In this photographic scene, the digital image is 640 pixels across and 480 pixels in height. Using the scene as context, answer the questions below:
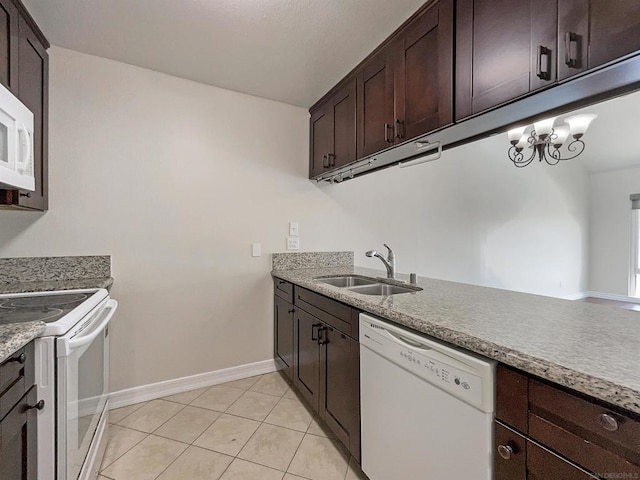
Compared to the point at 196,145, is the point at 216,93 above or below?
above

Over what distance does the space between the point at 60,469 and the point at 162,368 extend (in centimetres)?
127

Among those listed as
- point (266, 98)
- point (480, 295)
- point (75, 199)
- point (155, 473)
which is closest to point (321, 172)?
point (266, 98)

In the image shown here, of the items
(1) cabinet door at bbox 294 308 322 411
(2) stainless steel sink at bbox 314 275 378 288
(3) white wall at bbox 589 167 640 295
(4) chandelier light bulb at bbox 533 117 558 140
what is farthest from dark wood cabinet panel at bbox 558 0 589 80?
(3) white wall at bbox 589 167 640 295

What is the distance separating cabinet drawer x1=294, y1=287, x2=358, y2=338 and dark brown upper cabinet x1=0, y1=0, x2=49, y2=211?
1.59 meters

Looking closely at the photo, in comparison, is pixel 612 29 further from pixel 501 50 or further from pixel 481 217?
pixel 481 217

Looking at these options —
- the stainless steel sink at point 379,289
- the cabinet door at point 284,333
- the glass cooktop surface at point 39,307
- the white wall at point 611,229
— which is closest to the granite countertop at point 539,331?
the stainless steel sink at point 379,289

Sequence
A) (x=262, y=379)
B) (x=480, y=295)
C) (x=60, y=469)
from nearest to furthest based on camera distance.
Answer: (x=60, y=469)
(x=480, y=295)
(x=262, y=379)

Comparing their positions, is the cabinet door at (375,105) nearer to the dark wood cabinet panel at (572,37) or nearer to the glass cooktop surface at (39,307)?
the dark wood cabinet panel at (572,37)

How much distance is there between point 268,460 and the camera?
1.61 metres

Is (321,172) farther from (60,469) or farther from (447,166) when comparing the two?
(60,469)

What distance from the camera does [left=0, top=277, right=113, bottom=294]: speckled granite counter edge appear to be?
1.64 meters

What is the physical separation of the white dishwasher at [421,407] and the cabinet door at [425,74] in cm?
99

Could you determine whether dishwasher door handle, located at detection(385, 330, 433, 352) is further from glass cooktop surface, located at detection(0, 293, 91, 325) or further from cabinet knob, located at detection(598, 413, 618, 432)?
glass cooktop surface, located at detection(0, 293, 91, 325)

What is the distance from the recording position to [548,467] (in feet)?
2.33
